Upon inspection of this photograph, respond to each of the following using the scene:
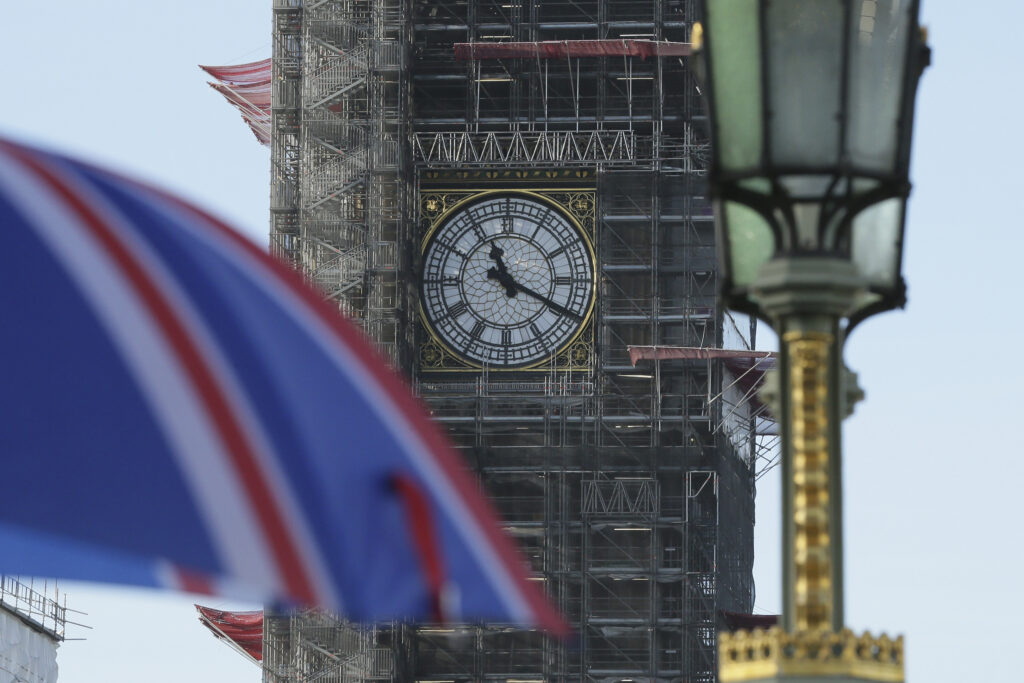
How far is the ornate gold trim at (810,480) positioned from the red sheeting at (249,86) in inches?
2103

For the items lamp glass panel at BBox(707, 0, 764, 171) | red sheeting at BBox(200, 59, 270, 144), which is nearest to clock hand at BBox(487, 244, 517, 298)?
red sheeting at BBox(200, 59, 270, 144)

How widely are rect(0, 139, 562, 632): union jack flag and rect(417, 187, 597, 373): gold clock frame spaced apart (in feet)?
162

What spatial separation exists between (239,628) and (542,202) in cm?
1241

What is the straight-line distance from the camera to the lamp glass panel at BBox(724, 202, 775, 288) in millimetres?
8445

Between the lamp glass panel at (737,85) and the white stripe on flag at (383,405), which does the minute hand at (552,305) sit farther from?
the white stripe on flag at (383,405)

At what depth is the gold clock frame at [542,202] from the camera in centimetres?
5475

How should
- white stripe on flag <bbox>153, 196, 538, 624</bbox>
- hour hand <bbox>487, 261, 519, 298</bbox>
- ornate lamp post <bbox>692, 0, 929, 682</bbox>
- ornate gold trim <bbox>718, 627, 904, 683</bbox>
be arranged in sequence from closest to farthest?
1. white stripe on flag <bbox>153, 196, 538, 624</bbox>
2. ornate gold trim <bbox>718, 627, 904, 683</bbox>
3. ornate lamp post <bbox>692, 0, 929, 682</bbox>
4. hour hand <bbox>487, 261, 519, 298</bbox>

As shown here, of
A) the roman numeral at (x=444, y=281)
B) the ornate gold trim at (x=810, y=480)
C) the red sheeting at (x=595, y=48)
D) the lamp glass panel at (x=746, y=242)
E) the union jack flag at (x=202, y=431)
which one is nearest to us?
the union jack flag at (x=202, y=431)

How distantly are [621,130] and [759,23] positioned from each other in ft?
157

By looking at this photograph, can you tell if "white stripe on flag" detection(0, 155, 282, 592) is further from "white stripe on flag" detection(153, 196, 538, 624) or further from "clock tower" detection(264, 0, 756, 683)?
"clock tower" detection(264, 0, 756, 683)

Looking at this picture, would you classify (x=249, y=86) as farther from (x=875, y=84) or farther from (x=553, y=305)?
(x=875, y=84)

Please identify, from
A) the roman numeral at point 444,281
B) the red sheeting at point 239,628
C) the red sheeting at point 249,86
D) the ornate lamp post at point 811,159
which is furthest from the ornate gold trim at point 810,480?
the red sheeting at point 249,86

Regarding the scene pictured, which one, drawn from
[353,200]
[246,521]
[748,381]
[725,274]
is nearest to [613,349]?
[748,381]

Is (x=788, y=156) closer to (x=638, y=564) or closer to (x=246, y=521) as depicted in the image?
(x=246, y=521)
